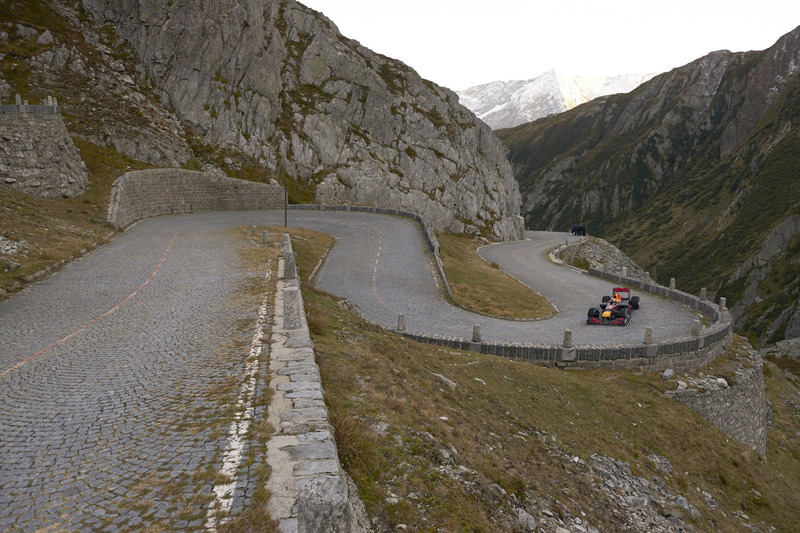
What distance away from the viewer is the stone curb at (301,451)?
4.28m

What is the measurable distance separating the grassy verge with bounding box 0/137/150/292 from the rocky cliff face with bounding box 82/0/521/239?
2546cm

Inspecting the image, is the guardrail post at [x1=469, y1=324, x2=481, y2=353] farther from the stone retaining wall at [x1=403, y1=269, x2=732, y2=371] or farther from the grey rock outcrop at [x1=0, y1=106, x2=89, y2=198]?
the grey rock outcrop at [x1=0, y1=106, x2=89, y2=198]

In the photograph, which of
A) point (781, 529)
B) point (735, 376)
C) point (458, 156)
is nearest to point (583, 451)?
point (781, 529)

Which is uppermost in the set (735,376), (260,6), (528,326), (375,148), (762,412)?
(260,6)

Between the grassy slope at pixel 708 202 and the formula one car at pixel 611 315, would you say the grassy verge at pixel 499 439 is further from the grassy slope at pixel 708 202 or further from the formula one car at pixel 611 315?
the grassy slope at pixel 708 202

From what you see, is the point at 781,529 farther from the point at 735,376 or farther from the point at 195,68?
the point at 195,68

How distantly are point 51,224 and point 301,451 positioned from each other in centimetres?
2445

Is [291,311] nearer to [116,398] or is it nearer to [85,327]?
[116,398]

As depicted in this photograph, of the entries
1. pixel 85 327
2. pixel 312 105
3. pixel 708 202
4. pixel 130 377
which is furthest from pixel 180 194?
pixel 708 202

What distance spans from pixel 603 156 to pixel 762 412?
622 ft

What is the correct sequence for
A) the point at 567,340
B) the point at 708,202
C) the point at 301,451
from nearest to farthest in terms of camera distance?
the point at 301,451
the point at 567,340
the point at 708,202

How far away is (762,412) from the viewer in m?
25.2

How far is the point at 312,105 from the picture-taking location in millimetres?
69188

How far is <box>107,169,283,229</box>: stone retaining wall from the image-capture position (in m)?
34.6
